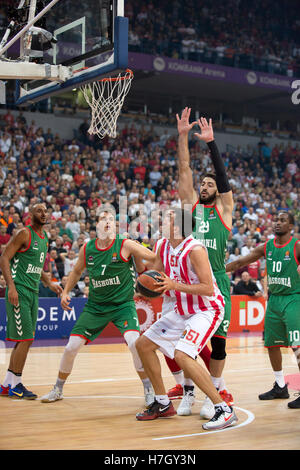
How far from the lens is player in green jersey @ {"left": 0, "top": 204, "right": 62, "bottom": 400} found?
7277mm

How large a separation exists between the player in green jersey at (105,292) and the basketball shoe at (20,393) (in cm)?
26

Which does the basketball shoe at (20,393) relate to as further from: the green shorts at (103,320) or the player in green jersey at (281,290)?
→ the player in green jersey at (281,290)

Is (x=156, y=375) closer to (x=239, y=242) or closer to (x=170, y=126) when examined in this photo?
(x=239, y=242)

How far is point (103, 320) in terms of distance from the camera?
690 centimetres

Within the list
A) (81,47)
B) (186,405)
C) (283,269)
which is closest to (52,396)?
(186,405)

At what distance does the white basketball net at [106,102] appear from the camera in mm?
10102

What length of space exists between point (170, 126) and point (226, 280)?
1971cm

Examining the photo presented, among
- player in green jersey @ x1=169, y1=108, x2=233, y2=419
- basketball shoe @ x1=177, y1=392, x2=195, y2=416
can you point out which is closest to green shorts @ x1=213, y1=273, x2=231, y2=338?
player in green jersey @ x1=169, y1=108, x2=233, y2=419

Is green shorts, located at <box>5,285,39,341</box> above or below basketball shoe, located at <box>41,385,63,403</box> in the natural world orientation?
above

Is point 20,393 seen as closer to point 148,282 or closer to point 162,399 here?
point 162,399

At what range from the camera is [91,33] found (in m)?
8.46

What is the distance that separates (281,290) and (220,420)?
207 centimetres

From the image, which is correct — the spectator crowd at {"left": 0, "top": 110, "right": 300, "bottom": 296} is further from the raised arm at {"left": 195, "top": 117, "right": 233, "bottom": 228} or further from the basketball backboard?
the raised arm at {"left": 195, "top": 117, "right": 233, "bottom": 228}

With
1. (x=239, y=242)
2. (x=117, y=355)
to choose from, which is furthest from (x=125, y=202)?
(x=117, y=355)
